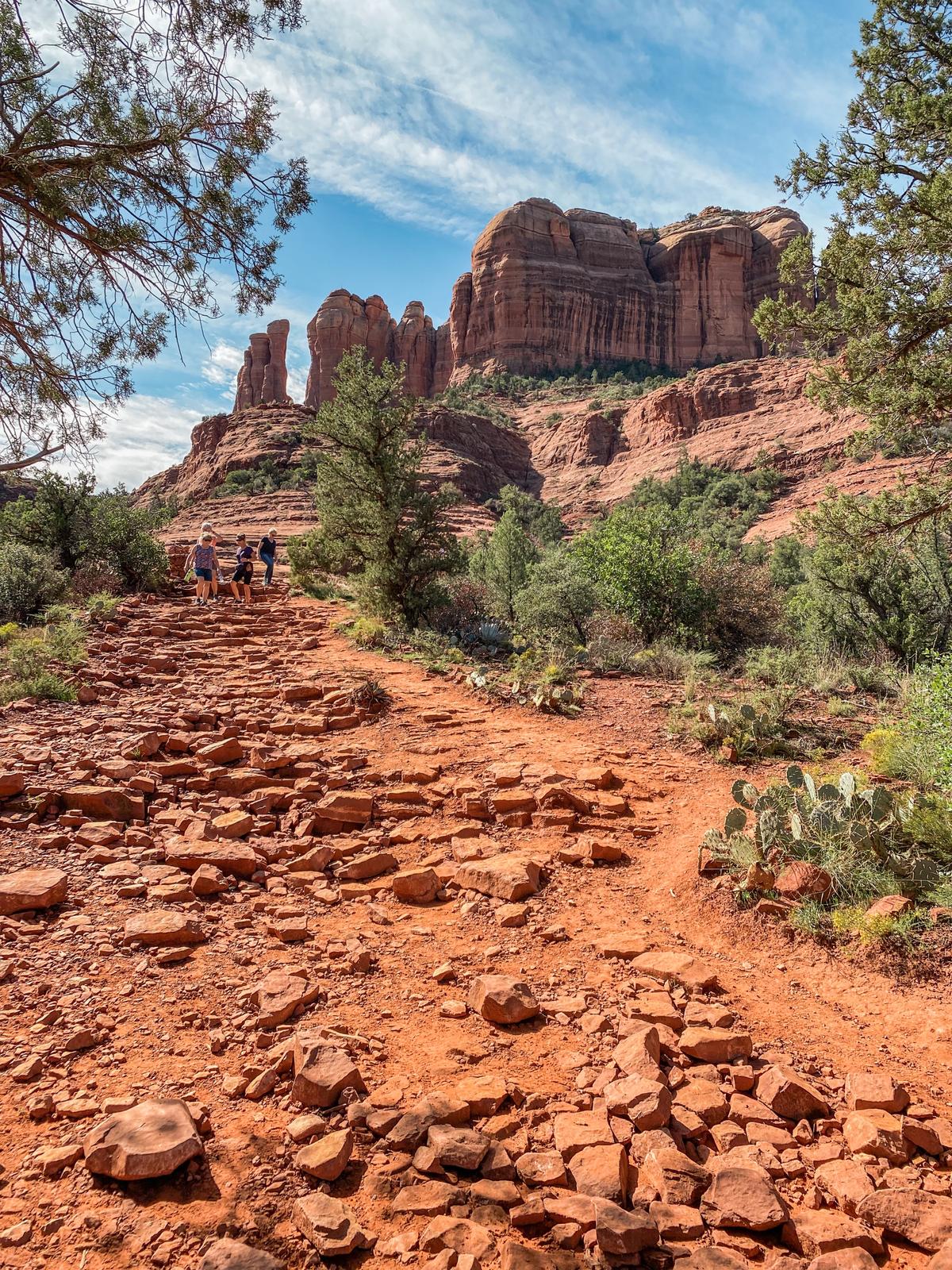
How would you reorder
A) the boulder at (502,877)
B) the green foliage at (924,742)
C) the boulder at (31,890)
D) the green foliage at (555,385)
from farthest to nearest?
the green foliage at (555,385)
the green foliage at (924,742)
the boulder at (502,877)
the boulder at (31,890)

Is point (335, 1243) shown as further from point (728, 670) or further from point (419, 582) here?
point (419, 582)

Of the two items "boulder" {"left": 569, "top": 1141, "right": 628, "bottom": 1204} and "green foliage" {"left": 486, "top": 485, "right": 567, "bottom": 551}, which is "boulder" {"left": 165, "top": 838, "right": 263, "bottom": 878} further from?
"green foliage" {"left": 486, "top": 485, "right": 567, "bottom": 551}

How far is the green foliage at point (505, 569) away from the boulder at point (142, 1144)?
1090 centimetres

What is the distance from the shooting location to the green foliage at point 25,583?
33.4ft

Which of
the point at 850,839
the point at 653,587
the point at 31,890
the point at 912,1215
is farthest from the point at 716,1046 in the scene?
the point at 653,587

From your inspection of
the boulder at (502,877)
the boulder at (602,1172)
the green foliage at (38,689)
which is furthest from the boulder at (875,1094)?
the green foliage at (38,689)

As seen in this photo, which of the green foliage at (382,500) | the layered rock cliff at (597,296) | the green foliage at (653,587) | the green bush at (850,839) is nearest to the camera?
the green bush at (850,839)

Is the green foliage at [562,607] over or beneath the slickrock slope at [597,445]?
beneath

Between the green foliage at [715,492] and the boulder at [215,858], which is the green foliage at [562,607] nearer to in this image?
the boulder at [215,858]

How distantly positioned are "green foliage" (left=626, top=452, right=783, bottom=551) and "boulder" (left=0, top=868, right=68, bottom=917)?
34.0 meters

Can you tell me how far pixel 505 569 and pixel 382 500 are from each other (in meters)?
3.87

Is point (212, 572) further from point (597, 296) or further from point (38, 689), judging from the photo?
point (597, 296)

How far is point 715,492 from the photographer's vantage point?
131 ft

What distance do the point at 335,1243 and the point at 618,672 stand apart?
26.1ft
